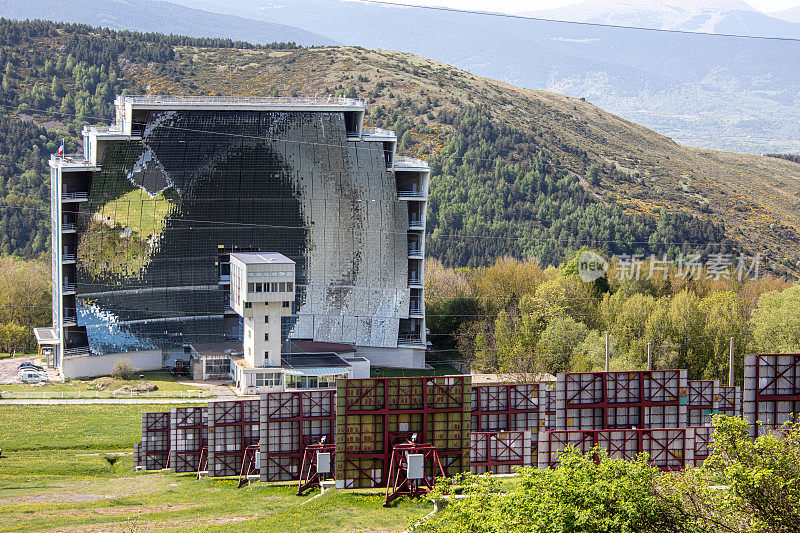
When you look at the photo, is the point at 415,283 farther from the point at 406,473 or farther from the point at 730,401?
the point at 406,473

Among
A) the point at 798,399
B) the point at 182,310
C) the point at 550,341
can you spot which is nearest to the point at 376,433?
the point at 798,399

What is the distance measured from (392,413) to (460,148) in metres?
115

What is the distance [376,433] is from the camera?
50.9m

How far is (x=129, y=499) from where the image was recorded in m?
50.8

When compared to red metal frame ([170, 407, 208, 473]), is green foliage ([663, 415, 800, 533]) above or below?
above

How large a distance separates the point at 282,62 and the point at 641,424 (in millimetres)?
132745

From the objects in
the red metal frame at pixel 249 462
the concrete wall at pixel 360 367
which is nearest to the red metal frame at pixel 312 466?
the red metal frame at pixel 249 462

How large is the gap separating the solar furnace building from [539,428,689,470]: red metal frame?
42.2 meters

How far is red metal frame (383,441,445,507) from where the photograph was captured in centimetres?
4972

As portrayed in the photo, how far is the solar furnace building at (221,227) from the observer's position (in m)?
88.6

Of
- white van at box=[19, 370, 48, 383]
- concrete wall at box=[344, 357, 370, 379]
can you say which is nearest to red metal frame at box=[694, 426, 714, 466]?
concrete wall at box=[344, 357, 370, 379]

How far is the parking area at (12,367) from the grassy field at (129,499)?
19009mm

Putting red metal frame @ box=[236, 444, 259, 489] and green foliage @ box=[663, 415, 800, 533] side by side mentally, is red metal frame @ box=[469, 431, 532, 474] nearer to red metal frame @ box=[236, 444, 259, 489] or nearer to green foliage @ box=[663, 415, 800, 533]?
red metal frame @ box=[236, 444, 259, 489]

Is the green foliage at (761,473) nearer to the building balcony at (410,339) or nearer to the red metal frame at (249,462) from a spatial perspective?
the red metal frame at (249,462)
